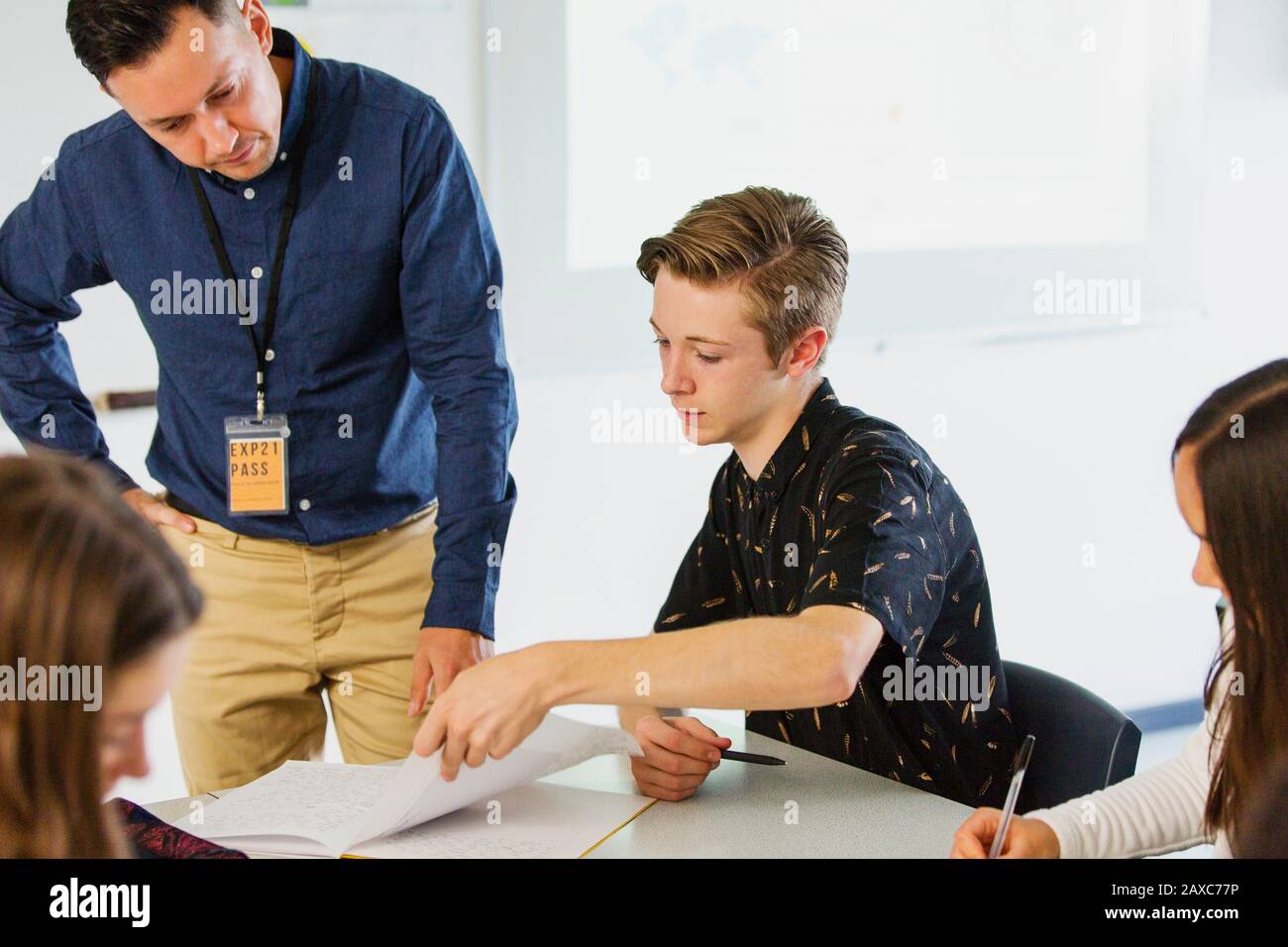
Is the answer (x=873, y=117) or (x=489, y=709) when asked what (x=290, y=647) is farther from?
(x=873, y=117)

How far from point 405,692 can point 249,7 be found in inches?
38.9

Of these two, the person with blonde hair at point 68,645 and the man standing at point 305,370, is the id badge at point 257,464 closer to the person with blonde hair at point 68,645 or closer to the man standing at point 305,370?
the man standing at point 305,370

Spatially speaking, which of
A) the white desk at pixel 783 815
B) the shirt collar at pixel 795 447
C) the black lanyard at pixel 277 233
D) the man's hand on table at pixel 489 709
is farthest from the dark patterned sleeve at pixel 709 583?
the black lanyard at pixel 277 233

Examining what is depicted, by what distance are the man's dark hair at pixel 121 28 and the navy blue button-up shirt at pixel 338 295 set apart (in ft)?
0.91

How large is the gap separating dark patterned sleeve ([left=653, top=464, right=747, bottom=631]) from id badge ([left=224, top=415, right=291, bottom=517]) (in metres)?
0.57

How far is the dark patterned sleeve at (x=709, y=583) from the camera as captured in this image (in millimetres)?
1786

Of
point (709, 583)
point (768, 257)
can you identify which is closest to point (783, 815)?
point (709, 583)

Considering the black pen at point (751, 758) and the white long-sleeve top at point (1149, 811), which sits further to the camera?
the black pen at point (751, 758)

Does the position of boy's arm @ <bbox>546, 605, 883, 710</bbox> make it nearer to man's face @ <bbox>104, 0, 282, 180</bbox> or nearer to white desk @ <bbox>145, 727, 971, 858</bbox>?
white desk @ <bbox>145, 727, 971, 858</bbox>

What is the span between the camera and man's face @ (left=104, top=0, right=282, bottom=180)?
1575 millimetres

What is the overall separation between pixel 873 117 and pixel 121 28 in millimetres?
2094

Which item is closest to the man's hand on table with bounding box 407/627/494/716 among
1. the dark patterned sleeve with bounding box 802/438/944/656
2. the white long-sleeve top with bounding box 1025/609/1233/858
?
the dark patterned sleeve with bounding box 802/438/944/656

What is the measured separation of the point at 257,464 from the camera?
6.15ft

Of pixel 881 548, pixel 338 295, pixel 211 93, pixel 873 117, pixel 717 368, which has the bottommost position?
pixel 881 548
